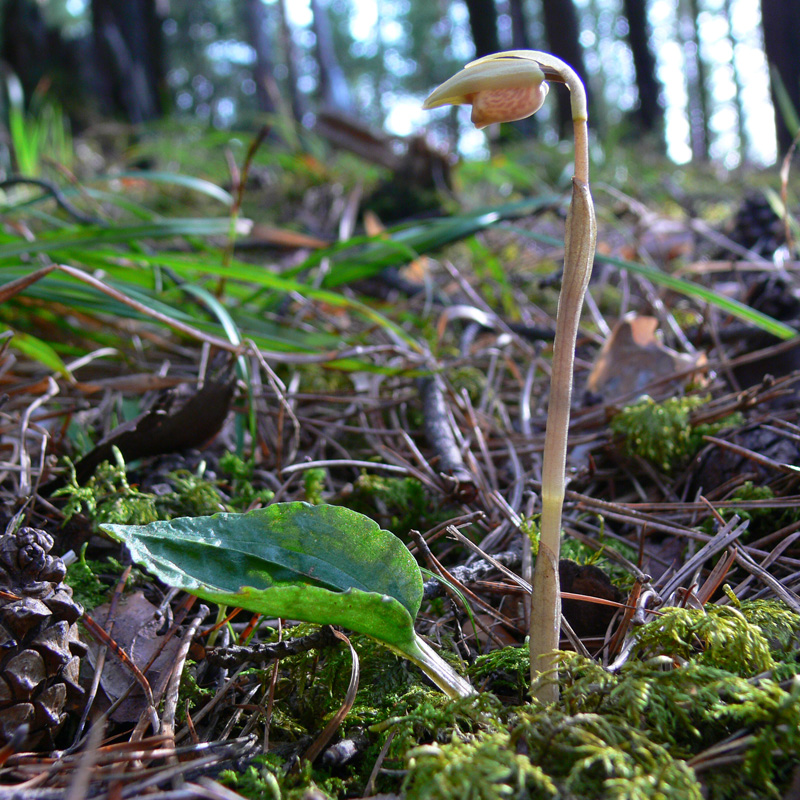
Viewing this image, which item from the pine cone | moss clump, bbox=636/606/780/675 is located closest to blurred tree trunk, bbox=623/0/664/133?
moss clump, bbox=636/606/780/675

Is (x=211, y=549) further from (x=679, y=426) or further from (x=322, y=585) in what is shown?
(x=679, y=426)

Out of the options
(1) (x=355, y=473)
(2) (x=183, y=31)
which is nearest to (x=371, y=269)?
(1) (x=355, y=473)

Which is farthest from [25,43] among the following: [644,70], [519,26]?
[644,70]

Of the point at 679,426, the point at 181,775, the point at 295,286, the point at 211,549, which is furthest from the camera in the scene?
the point at 295,286

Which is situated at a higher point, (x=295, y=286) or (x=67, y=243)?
(x=67, y=243)

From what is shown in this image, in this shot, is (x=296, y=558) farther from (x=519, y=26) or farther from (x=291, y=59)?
(x=519, y=26)

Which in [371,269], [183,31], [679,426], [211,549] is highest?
[183,31]
